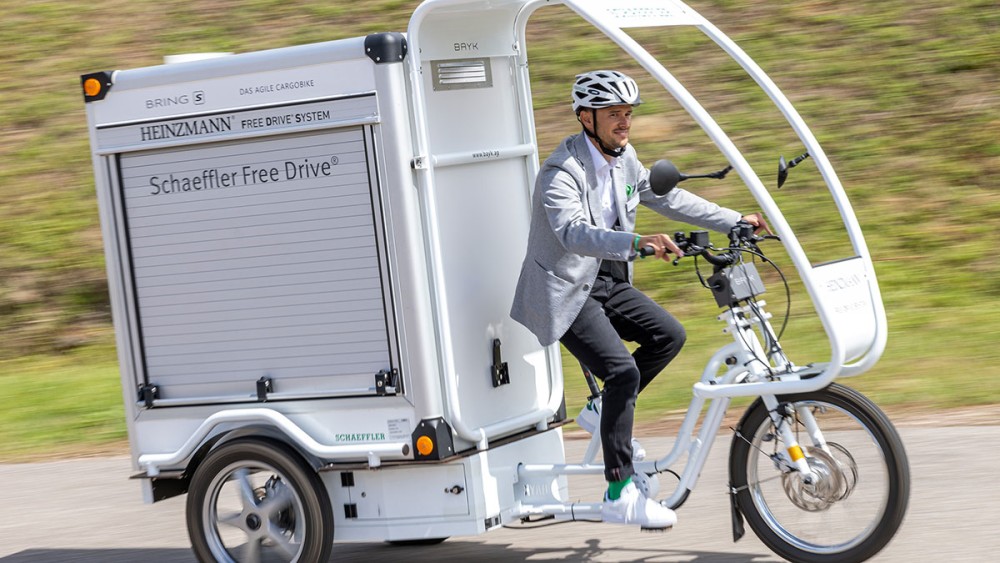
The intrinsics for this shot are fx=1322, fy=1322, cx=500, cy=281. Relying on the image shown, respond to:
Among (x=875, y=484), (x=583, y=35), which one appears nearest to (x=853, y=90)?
(x=583, y=35)

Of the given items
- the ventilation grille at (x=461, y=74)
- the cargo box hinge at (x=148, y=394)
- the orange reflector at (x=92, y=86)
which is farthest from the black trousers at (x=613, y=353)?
the orange reflector at (x=92, y=86)

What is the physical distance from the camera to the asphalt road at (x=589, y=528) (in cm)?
531

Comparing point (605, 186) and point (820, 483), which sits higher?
point (605, 186)

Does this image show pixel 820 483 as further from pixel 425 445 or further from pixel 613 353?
pixel 425 445

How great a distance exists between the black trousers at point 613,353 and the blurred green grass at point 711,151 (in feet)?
8.82

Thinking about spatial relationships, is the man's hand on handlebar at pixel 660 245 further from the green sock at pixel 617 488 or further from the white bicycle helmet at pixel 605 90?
the green sock at pixel 617 488

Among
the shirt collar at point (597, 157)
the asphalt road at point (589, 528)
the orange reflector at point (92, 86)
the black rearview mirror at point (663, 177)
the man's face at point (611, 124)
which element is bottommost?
the asphalt road at point (589, 528)

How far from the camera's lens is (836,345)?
4.48 metres

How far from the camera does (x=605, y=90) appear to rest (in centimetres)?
500

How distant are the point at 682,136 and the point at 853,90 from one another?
1655 mm

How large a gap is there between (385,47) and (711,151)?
7436 mm

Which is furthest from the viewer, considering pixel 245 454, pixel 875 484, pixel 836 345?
pixel 245 454

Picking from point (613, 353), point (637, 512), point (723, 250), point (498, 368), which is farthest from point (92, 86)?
point (637, 512)

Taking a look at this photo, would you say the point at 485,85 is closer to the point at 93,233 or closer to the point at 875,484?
the point at 875,484
